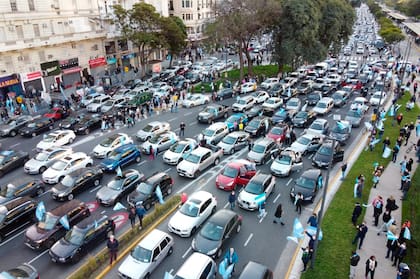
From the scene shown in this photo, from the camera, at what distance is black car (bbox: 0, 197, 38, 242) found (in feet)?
57.8

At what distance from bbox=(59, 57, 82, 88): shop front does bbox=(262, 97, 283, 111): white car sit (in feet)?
93.5


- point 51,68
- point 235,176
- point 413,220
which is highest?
point 51,68

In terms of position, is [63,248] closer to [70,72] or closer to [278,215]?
[278,215]

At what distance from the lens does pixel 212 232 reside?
16.2m

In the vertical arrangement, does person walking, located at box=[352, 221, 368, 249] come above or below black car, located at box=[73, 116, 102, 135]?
below

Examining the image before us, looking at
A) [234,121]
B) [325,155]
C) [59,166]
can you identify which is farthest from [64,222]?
[234,121]

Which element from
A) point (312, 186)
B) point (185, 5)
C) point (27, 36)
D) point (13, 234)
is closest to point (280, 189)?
point (312, 186)

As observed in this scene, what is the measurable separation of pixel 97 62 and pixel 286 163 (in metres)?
39.5

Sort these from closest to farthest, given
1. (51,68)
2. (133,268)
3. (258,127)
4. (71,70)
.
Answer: (133,268) < (258,127) < (51,68) < (71,70)

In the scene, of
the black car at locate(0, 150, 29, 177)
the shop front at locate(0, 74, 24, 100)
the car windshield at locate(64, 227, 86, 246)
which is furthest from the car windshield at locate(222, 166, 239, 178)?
the shop front at locate(0, 74, 24, 100)

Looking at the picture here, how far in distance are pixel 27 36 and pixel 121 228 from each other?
33265 millimetres

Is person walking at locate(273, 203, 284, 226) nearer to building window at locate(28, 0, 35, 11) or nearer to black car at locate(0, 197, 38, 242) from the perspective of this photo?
black car at locate(0, 197, 38, 242)

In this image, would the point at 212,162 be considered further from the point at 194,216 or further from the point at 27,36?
the point at 27,36

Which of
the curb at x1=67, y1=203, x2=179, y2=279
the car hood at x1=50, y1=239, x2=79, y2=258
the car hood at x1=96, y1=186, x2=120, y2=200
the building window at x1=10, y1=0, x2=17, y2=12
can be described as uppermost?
the building window at x1=10, y1=0, x2=17, y2=12
